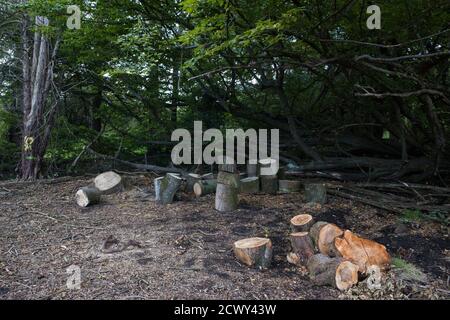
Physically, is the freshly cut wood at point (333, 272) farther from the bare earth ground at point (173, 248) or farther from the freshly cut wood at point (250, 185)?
the freshly cut wood at point (250, 185)

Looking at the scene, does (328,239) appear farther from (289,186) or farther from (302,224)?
(289,186)

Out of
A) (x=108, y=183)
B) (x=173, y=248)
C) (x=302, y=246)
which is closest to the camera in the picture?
(x=302, y=246)

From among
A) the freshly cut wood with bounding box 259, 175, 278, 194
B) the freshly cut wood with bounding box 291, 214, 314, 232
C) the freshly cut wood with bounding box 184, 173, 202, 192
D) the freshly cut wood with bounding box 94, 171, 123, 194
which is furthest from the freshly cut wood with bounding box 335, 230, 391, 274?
the freshly cut wood with bounding box 94, 171, 123, 194

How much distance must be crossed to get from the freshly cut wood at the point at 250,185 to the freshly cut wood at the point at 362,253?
8.96 feet

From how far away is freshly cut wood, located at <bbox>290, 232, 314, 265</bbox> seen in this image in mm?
3645

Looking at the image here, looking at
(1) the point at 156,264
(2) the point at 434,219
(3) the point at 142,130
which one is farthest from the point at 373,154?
(1) the point at 156,264

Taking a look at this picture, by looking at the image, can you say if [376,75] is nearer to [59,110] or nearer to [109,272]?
[109,272]

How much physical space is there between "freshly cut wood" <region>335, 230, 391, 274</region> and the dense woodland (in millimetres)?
2145

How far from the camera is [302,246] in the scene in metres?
3.68

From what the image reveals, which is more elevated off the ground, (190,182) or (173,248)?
(190,182)

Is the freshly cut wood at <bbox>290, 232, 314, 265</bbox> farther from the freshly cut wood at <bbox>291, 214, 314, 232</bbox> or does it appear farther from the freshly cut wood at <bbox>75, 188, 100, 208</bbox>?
the freshly cut wood at <bbox>75, 188, 100, 208</bbox>

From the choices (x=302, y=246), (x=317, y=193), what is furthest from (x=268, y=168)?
(x=302, y=246)

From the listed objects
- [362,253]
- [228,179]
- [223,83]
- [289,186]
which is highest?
[223,83]

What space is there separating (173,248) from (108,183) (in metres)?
2.78
